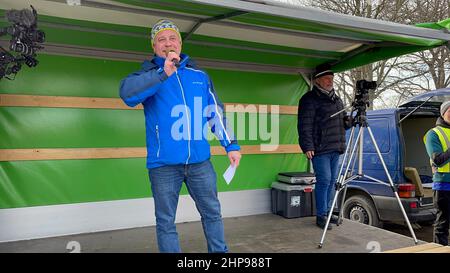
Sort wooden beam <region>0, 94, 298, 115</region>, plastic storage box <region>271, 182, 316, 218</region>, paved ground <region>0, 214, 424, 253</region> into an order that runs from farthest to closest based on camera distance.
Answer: plastic storage box <region>271, 182, 316, 218</region> → wooden beam <region>0, 94, 298, 115</region> → paved ground <region>0, 214, 424, 253</region>

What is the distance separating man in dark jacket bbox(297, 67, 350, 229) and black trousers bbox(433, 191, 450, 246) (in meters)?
1.00

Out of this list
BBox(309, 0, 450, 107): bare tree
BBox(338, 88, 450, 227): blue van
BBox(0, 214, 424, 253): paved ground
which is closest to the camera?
BBox(0, 214, 424, 253): paved ground

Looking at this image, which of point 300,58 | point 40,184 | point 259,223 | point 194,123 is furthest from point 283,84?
point 40,184

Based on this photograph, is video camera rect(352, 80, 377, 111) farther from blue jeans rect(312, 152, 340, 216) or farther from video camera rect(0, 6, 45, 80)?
video camera rect(0, 6, 45, 80)

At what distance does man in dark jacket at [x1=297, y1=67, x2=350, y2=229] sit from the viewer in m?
3.96

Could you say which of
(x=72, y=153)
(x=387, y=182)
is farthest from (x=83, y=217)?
(x=387, y=182)

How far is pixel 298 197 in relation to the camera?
14.7ft

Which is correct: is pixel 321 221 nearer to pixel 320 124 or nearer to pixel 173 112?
pixel 320 124

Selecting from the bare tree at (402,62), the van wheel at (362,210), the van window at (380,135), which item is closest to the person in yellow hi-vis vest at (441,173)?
the van window at (380,135)

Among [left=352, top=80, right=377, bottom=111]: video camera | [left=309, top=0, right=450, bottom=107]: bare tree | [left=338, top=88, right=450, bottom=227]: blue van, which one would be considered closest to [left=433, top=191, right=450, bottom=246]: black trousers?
[left=338, top=88, right=450, bottom=227]: blue van

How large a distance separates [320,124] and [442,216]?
1.46 m

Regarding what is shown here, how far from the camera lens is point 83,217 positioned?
3.75 m

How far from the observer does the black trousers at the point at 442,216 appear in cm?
350

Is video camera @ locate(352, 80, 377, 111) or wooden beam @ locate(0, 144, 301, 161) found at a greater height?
video camera @ locate(352, 80, 377, 111)
